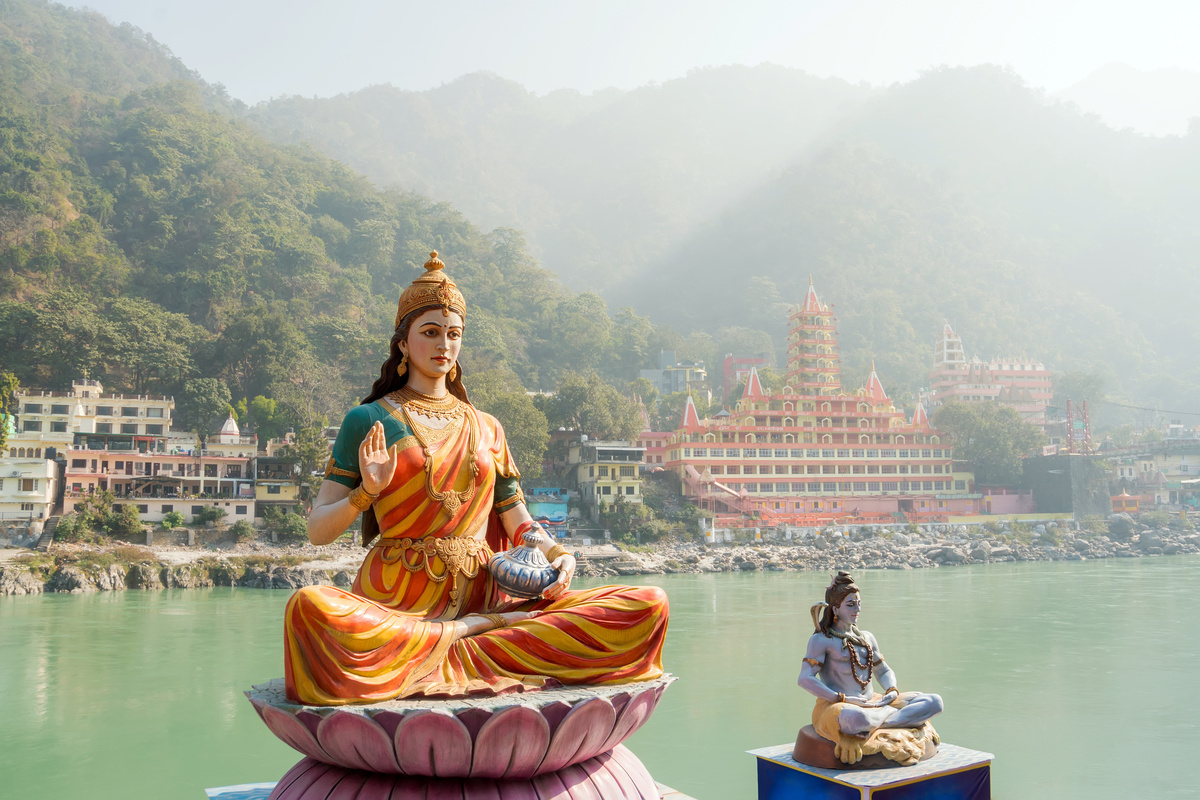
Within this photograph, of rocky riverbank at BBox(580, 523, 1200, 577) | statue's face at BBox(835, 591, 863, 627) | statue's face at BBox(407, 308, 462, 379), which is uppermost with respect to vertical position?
statue's face at BBox(407, 308, 462, 379)

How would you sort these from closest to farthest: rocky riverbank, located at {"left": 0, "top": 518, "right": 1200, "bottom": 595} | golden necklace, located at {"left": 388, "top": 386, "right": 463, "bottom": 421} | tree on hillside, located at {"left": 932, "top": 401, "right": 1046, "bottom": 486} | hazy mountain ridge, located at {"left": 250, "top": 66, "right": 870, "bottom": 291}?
golden necklace, located at {"left": 388, "top": 386, "right": 463, "bottom": 421}
rocky riverbank, located at {"left": 0, "top": 518, "right": 1200, "bottom": 595}
tree on hillside, located at {"left": 932, "top": 401, "right": 1046, "bottom": 486}
hazy mountain ridge, located at {"left": 250, "top": 66, "right": 870, "bottom": 291}

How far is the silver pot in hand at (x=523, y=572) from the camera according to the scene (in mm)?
3906

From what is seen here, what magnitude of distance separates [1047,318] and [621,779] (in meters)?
94.0

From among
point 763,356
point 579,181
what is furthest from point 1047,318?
point 579,181

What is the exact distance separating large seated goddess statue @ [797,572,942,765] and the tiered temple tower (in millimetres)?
37803

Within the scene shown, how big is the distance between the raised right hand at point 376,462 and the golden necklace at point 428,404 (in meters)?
0.37

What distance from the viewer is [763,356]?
66062mm

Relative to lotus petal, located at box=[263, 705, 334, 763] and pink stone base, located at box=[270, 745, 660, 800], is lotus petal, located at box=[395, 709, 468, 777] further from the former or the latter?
lotus petal, located at box=[263, 705, 334, 763]

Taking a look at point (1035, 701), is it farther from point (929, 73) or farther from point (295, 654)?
point (929, 73)

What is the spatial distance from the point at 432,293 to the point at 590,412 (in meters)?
34.4

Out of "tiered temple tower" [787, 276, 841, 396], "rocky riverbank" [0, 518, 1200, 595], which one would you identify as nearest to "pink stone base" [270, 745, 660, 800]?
"rocky riverbank" [0, 518, 1200, 595]

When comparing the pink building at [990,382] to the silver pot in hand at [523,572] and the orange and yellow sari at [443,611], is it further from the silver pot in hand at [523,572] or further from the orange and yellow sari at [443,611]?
the silver pot in hand at [523,572]

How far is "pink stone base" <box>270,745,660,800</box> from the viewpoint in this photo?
3.31 meters

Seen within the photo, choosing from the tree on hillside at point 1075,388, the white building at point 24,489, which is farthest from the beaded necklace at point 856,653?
the tree on hillside at point 1075,388
